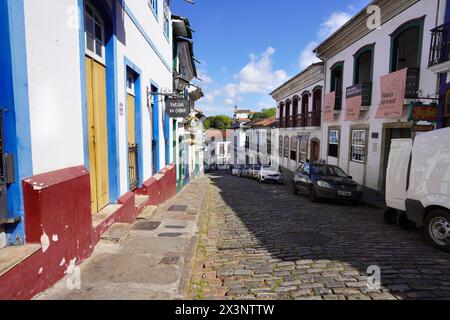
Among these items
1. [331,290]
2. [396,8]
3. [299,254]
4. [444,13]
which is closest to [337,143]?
[396,8]

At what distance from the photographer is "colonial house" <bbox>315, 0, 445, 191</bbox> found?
9.30 m

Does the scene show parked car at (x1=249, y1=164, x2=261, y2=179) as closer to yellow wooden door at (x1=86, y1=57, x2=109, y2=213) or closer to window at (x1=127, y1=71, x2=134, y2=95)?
window at (x1=127, y1=71, x2=134, y2=95)

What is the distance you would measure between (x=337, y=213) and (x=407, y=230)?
2182 mm

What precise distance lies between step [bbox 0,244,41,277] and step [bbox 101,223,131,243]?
5.71ft

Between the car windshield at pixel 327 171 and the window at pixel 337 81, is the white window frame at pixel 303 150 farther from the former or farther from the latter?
the car windshield at pixel 327 171

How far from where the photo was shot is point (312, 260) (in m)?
4.38

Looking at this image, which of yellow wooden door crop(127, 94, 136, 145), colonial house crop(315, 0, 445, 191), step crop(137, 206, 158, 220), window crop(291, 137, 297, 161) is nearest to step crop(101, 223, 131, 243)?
step crop(137, 206, 158, 220)

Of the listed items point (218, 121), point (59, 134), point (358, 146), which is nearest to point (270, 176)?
point (358, 146)

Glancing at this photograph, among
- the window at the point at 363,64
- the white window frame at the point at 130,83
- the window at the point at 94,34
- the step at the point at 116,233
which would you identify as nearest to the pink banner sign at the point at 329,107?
the window at the point at 363,64

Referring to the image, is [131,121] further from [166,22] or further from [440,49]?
[440,49]

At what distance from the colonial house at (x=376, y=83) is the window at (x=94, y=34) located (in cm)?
873

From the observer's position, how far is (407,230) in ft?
20.7

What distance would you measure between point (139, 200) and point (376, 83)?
11103mm
